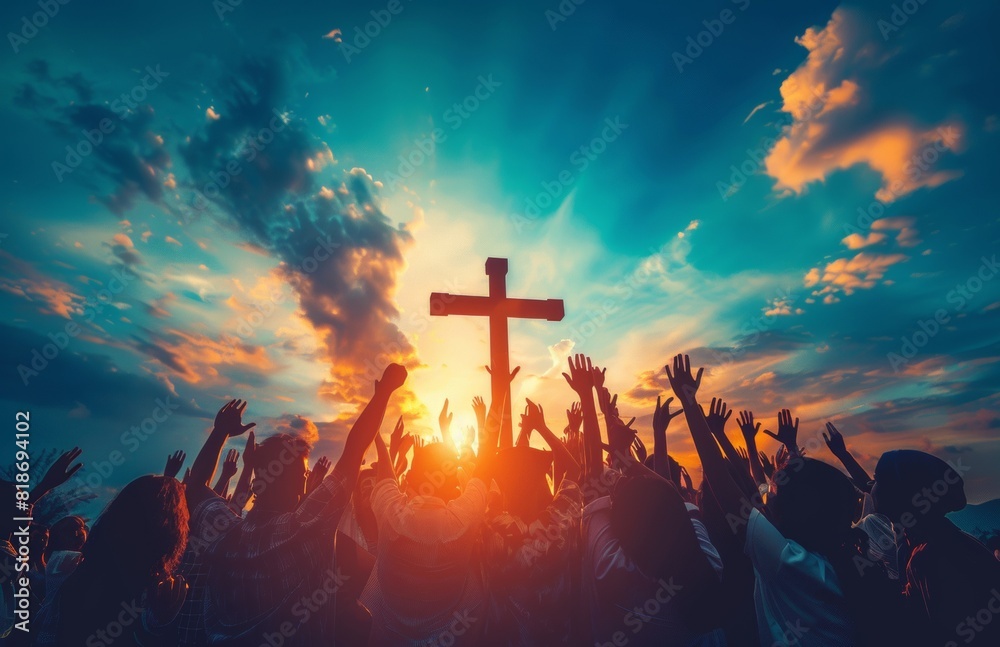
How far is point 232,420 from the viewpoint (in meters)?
3.66

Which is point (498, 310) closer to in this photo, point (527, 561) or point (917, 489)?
point (527, 561)

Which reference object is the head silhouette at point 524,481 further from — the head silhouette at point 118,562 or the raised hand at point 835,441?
the raised hand at point 835,441

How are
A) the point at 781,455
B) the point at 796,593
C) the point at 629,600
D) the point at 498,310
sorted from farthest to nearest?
the point at 498,310
the point at 781,455
the point at 629,600
the point at 796,593

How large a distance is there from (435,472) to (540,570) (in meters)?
1.19

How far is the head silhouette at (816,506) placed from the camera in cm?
239

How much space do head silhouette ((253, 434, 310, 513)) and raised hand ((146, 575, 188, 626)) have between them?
2.02 ft

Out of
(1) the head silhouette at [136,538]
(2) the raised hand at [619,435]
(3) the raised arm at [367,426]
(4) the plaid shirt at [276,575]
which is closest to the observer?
(1) the head silhouette at [136,538]

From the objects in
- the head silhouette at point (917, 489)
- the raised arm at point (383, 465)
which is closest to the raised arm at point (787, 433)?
the head silhouette at point (917, 489)

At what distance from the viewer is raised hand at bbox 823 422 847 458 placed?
16.9 feet

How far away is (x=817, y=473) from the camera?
248 centimetres

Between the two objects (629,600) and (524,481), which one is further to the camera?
(524,481)

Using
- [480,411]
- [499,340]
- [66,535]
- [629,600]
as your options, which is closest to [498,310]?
→ [499,340]

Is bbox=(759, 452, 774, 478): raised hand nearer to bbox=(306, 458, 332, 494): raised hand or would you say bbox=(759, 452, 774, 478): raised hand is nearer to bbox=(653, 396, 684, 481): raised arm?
bbox=(653, 396, 684, 481): raised arm

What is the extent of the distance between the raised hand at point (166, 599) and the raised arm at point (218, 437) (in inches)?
30.4
